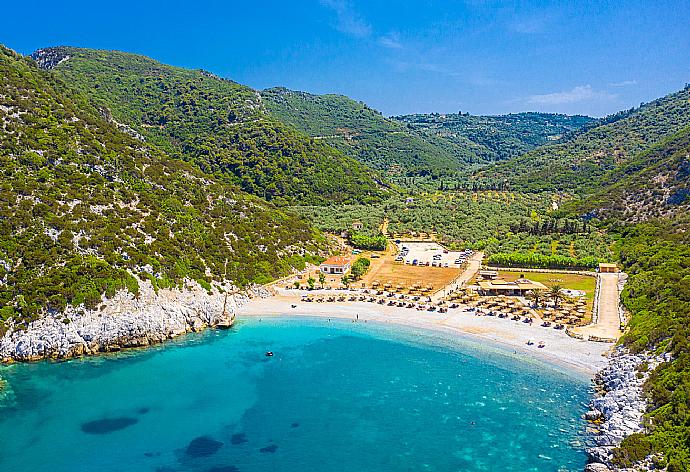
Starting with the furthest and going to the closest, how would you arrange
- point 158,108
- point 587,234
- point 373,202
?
1. point 158,108
2. point 373,202
3. point 587,234

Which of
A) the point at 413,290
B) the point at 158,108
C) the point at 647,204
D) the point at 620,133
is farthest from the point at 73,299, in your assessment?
the point at 620,133

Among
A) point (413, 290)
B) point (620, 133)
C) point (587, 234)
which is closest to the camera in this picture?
point (413, 290)

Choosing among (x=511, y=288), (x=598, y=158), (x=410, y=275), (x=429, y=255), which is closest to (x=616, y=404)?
(x=511, y=288)

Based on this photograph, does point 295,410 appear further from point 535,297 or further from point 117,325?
point 535,297

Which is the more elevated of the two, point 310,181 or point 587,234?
point 310,181

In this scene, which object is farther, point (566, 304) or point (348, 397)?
point (566, 304)

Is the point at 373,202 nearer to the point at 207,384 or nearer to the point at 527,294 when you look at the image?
the point at 527,294

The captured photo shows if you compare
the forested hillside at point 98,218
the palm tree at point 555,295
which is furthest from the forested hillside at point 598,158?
the forested hillside at point 98,218
